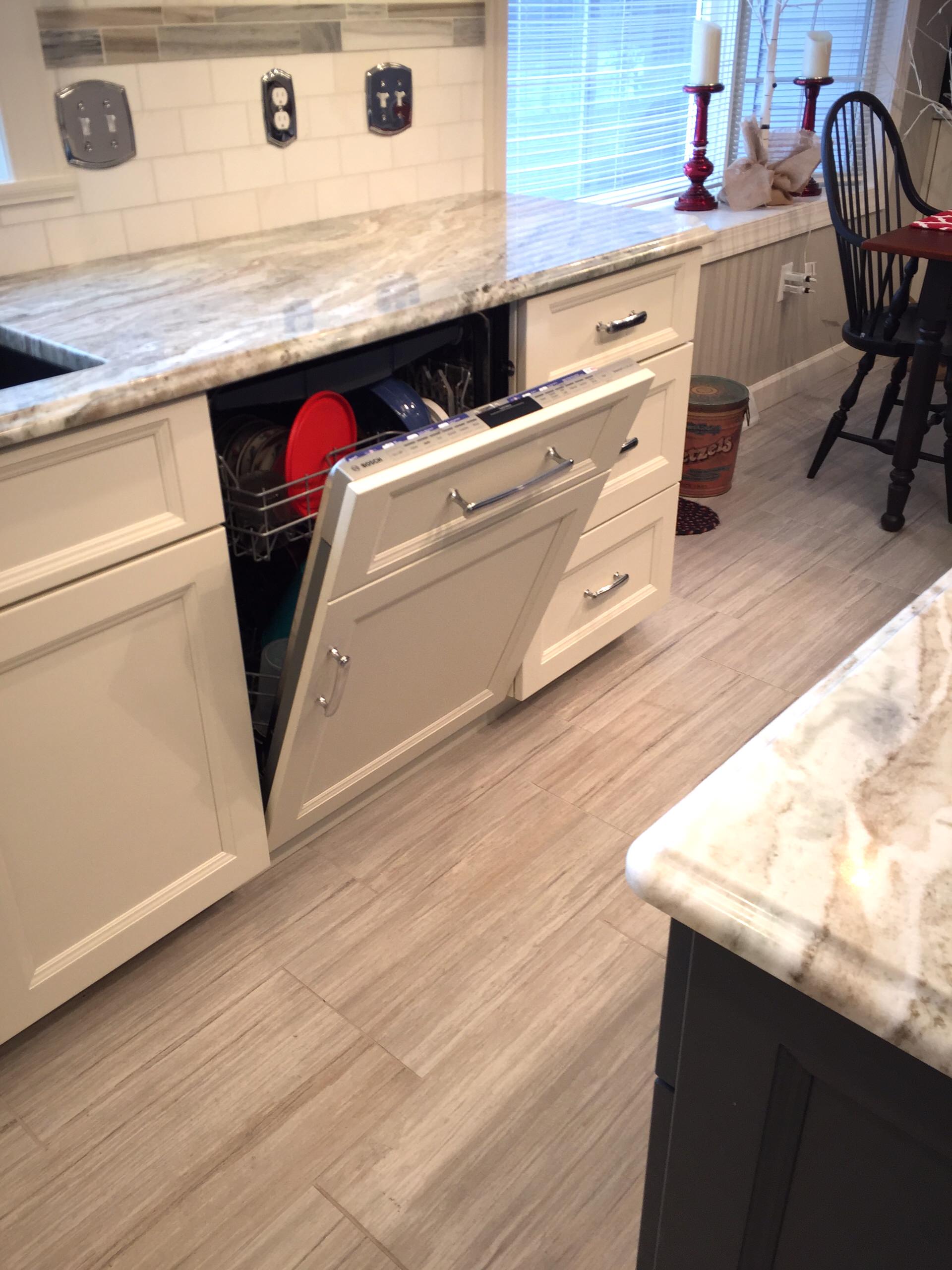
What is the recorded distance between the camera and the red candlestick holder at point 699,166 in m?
3.10

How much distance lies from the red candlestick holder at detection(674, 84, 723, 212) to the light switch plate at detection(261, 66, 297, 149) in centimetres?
162

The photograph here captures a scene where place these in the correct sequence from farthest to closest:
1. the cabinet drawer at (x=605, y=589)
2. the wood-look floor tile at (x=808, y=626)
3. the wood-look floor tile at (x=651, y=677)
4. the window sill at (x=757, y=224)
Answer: the window sill at (x=757, y=224) < the wood-look floor tile at (x=808, y=626) < the wood-look floor tile at (x=651, y=677) < the cabinet drawer at (x=605, y=589)

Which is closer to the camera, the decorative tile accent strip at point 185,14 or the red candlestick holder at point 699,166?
the decorative tile accent strip at point 185,14

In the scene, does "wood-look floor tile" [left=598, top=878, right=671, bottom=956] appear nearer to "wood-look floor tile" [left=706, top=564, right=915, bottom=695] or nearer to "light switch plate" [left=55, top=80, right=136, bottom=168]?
"wood-look floor tile" [left=706, top=564, right=915, bottom=695]

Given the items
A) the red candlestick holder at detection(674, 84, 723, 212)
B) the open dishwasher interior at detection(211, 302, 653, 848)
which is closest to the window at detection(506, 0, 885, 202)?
the red candlestick holder at detection(674, 84, 723, 212)

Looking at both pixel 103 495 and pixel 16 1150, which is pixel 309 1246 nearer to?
pixel 16 1150

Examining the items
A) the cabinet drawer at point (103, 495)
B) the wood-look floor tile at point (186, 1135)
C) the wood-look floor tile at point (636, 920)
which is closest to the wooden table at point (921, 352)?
the wood-look floor tile at point (636, 920)

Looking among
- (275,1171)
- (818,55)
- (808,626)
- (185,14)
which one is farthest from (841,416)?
(275,1171)

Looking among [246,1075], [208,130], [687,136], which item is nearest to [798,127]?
[687,136]

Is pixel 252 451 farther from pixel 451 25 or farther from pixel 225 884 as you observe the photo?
pixel 451 25

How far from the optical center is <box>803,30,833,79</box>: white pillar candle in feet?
11.3

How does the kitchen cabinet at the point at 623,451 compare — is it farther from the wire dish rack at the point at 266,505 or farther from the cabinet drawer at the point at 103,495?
the cabinet drawer at the point at 103,495

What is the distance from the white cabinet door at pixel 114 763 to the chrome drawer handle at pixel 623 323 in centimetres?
84

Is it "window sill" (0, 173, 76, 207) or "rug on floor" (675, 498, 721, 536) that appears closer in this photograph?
"window sill" (0, 173, 76, 207)
